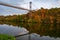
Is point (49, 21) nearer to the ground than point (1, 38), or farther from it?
nearer to the ground

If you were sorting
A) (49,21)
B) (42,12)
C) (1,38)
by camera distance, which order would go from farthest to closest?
(49,21) → (42,12) → (1,38)

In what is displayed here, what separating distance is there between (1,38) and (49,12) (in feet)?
125

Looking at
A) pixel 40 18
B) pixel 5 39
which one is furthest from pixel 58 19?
pixel 5 39

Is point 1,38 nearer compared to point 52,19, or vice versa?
point 1,38

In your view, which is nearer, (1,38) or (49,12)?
(1,38)

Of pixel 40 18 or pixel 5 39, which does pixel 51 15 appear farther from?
pixel 5 39

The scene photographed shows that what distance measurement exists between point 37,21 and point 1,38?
39.1 metres

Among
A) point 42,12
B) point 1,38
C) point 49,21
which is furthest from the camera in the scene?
point 49,21

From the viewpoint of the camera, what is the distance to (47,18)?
144ft

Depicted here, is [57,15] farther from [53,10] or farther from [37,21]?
[37,21]

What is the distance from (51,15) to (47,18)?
4.94ft

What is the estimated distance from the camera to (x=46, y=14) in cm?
4428

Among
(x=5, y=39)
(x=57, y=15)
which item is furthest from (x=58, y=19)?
(x=5, y=39)

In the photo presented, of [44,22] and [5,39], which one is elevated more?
[5,39]
